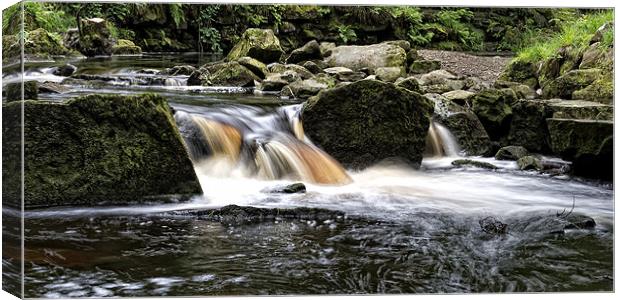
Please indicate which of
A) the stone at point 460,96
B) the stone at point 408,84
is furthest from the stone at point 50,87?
the stone at point 460,96

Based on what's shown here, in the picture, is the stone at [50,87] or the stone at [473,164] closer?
the stone at [50,87]

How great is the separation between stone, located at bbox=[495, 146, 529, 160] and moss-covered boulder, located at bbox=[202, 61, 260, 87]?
160 cm

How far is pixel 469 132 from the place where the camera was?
512cm

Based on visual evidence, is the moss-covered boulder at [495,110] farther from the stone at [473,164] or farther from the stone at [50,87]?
the stone at [50,87]

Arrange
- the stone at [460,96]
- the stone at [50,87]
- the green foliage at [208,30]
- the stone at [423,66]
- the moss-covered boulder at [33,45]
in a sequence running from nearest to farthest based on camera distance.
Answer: the moss-covered boulder at [33,45] < the stone at [50,87] < the green foliage at [208,30] < the stone at [423,66] < the stone at [460,96]

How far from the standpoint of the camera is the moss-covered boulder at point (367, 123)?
4797 mm

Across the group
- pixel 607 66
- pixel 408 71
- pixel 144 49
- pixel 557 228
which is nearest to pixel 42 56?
pixel 144 49

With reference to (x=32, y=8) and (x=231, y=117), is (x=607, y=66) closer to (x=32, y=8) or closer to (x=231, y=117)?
(x=231, y=117)

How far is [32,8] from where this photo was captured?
3.76m

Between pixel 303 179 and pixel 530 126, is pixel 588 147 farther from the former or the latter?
pixel 303 179

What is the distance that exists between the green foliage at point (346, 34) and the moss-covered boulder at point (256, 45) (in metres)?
0.38

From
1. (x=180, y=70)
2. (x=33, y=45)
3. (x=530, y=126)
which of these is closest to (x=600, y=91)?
(x=530, y=126)

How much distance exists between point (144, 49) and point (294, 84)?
107cm

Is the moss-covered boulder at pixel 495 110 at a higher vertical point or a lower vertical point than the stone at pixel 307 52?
lower
